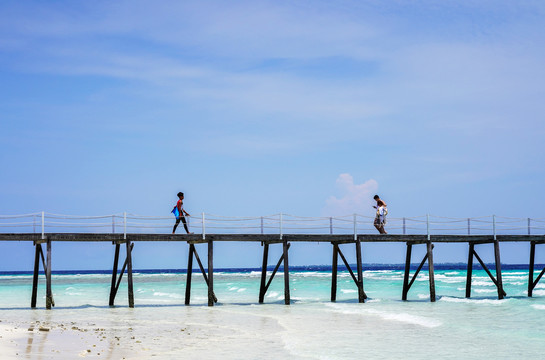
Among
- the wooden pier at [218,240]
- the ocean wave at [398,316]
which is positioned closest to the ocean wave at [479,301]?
the wooden pier at [218,240]

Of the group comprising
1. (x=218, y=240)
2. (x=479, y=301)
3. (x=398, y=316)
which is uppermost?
(x=218, y=240)

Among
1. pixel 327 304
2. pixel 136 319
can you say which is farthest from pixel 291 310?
pixel 136 319

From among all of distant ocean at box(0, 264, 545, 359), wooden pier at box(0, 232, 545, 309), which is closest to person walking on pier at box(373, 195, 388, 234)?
wooden pier at box(0, 232, 545, 309)

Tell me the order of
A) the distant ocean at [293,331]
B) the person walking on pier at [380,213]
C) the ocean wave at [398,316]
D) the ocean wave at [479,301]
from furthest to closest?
the ocean wave at [479,301]
the person walking on pier at [380,213]
the ocean wave at [398,316]
the distant ocean at [293,331]

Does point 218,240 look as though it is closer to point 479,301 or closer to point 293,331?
point 293,331

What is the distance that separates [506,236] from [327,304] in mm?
8097

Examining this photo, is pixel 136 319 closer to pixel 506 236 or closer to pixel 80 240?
pixel 80 240

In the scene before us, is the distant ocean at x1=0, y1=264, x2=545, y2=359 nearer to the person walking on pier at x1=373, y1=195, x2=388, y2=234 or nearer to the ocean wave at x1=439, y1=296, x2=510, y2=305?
the ocean wave at x1=439, y1=296, x2=510, y2=305

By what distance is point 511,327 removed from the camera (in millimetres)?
21859

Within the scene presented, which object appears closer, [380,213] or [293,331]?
[293,331]

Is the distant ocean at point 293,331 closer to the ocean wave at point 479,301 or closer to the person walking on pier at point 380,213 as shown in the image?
the ocean wave at point 479,301

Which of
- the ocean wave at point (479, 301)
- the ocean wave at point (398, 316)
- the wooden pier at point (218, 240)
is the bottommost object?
the ocean wave at point (479, 301)

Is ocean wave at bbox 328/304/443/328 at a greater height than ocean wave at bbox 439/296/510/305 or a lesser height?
greater

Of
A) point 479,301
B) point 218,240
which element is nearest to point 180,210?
point 218,240
